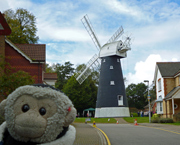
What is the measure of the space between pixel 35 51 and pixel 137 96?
243ft

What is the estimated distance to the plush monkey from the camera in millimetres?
4219

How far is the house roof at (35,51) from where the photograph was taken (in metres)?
22.1

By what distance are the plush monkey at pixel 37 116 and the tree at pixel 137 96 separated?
87215mm

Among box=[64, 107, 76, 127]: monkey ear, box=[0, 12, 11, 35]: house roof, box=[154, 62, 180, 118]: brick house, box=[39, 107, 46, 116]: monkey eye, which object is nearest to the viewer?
box=[39, 107, 46, 116]: monkey eye

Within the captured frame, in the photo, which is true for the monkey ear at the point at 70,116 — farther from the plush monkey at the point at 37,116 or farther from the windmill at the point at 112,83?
the windmill at the point at 112,83

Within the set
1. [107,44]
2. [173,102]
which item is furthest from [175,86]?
[107,44]

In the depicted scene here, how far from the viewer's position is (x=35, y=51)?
23.0 metres

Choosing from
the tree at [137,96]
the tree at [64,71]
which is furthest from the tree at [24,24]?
the tree at [137,96]

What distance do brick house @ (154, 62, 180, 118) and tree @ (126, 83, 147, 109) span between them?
53.2 metres

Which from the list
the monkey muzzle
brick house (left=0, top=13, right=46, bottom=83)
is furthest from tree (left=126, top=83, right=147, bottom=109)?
the monkey muzzle

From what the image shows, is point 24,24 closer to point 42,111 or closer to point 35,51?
point 35,51

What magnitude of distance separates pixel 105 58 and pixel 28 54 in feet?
71.8

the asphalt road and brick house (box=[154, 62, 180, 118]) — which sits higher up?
brick house (box=[154, 62, 180, 118])

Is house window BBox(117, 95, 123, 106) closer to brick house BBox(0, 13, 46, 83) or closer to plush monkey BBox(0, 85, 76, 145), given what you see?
brick house BBox(0, 13, 46, 83)
